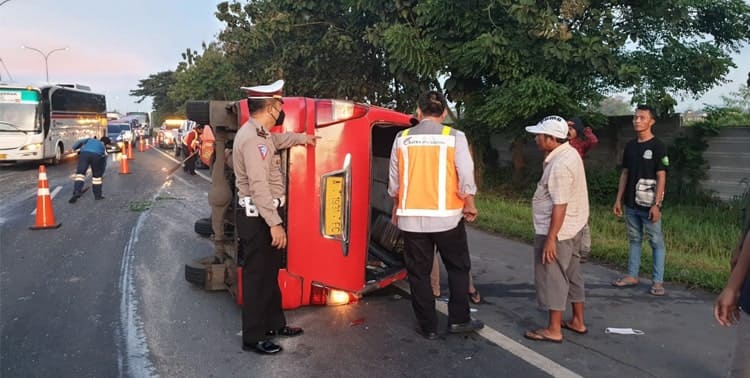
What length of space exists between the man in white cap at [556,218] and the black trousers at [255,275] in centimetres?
198

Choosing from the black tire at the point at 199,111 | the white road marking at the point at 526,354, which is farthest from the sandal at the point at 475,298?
the black tire at the point at 199,111

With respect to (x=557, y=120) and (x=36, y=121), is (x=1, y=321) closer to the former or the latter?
(x=557, y=120)

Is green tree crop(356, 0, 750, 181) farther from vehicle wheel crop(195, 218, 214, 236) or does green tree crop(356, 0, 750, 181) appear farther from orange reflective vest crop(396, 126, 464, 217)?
orange reflective vest crop(396, 126, 464, 217)

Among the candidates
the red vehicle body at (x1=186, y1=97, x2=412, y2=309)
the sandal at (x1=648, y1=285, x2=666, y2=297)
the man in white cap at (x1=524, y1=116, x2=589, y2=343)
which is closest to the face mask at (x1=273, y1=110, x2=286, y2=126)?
the red vehicle body at (x1=186, y1=97, x2=412, y2=309)

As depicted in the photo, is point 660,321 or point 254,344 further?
point 660,321

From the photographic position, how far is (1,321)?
4625mm

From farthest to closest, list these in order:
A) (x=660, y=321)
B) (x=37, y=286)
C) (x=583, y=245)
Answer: (x=37, y=286), (x=660, y=321), (x=583, y=245)

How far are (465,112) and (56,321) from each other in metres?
8.85

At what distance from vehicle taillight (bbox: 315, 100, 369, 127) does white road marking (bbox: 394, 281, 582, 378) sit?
2.02m

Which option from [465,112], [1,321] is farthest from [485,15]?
[1,321]

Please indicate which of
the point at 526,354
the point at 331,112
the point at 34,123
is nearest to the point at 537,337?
the point at 526,354

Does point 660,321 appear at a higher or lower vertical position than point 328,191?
lower

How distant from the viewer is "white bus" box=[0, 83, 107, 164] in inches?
717

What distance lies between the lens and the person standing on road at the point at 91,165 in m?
11.7
